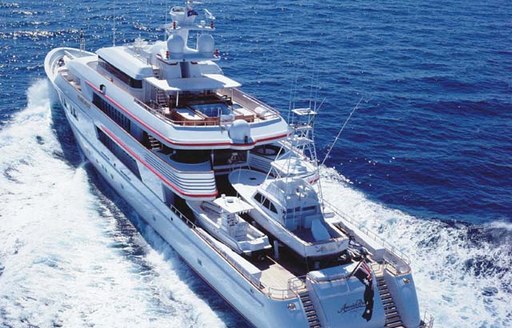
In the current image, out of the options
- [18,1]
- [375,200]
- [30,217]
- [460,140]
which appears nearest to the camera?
[30,217]

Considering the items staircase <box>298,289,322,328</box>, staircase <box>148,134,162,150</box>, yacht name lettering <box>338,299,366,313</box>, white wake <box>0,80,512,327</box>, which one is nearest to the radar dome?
staircase <box>148,134,162,150</box>

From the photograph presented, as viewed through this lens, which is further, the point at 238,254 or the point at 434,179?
the point at 434,179

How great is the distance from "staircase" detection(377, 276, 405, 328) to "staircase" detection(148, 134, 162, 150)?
14.4 m

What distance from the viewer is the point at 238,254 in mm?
27609

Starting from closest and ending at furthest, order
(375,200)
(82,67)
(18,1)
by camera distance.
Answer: (375,200) < (82,67) < (18,1)

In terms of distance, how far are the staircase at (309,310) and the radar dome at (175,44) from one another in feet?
52.9

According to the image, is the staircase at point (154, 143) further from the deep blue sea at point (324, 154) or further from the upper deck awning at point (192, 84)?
the deep blue sea at point (324, 154)

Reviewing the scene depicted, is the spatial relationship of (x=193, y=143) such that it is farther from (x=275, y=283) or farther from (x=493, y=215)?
(x=493, y=215)

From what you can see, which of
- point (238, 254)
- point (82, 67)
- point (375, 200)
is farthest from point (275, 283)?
point (82, 67)

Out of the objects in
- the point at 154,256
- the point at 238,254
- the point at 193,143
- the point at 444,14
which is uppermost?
the point at 444,14

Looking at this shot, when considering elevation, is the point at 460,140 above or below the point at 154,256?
above

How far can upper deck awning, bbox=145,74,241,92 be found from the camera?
3456 cm

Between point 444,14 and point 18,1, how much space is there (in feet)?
155

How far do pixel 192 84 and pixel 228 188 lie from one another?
6.64 metres
